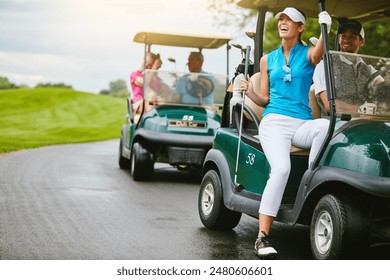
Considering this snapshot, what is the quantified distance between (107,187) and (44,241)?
4265mm

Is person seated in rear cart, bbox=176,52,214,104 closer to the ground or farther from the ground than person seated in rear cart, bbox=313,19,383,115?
closer to the ground

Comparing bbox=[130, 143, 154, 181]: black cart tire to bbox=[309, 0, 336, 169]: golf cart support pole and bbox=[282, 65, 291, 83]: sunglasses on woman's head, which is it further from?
bbox=[309, 0, 336, 169]: golf cart support pole

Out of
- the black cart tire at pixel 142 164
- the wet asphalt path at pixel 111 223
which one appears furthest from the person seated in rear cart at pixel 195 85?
the black cart tire at pixel 142 164

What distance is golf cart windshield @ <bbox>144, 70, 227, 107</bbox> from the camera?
12672 millimetres

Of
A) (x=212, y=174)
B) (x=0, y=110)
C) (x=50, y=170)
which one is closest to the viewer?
(x=212, y=174)

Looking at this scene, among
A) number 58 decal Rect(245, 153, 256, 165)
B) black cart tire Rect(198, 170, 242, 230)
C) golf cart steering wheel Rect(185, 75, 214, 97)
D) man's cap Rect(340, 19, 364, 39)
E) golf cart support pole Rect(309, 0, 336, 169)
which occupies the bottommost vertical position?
black cart tire Rect(198, 170, 242, 230)

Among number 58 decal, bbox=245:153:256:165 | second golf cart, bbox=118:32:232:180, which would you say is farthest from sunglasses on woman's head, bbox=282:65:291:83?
second golf cart, bbox=118:32:232:180

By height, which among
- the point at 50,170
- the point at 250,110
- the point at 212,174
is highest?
the point at 250,110

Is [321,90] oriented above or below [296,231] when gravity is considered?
above

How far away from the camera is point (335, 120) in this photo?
550 cm

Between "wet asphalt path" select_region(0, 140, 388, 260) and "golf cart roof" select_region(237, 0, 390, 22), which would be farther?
"golf cart roof" select_region(237, 0, 390, 22)

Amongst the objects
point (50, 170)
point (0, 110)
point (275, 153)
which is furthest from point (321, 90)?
point (0, 110)

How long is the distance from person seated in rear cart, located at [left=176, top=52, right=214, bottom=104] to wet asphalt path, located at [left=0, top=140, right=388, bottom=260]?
1.33 metres
